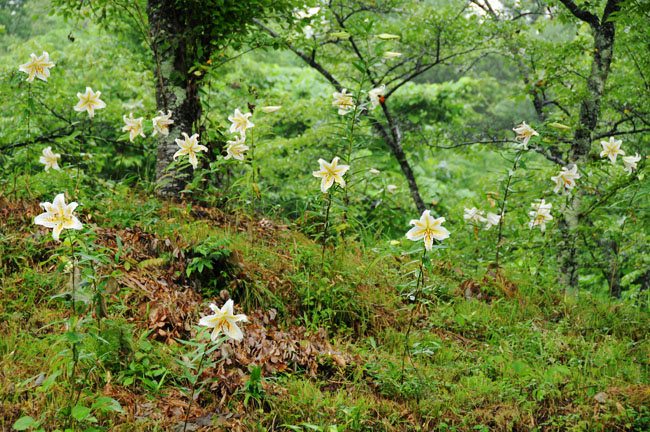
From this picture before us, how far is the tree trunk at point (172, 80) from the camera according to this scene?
365 centimetres

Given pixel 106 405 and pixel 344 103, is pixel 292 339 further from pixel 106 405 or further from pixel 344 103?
pixel 344 103

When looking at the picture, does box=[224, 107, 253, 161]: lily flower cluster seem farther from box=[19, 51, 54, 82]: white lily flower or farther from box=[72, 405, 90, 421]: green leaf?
box=[72, 405, 90, 421]: green leaf

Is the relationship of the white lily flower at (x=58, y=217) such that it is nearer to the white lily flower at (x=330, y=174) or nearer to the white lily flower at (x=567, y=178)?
the white lily flower at (x=330, y=174)

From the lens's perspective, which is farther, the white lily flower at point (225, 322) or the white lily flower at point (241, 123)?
the white lily flower at point (241, 123)

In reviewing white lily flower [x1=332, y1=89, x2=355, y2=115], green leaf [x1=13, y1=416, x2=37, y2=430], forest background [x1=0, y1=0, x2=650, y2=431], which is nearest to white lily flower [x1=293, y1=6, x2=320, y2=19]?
forest background [x1=0, y1=0, x2=650, y2=431]

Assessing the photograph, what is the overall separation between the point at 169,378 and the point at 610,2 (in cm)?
417

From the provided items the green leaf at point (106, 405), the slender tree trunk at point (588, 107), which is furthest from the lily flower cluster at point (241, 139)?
the slender tree trunk at point (588, 107)

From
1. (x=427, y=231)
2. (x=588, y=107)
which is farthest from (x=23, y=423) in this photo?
(x=588, y=107)

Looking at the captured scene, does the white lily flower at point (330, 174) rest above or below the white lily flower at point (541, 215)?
below

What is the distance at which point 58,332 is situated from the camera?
84.8 inches

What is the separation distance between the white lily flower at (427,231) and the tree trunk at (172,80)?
2095 millimetres

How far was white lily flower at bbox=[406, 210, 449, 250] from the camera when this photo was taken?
208cm

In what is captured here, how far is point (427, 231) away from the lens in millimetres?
2111

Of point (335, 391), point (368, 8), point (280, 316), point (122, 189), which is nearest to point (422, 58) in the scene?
point (368, 8)
